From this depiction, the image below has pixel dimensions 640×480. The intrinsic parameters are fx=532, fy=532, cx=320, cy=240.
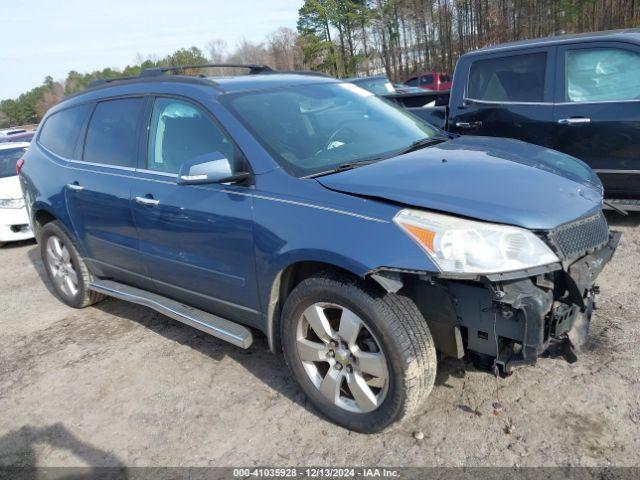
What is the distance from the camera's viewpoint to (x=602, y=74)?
17.4 feet

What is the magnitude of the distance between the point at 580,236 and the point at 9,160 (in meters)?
8.95

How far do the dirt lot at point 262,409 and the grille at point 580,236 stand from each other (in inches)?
34.3

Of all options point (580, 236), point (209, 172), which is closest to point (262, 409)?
point (209, 172)

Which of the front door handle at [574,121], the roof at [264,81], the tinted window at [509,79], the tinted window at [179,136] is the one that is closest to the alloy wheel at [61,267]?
the tinted window at [179,136]

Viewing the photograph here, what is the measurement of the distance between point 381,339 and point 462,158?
1195 mm

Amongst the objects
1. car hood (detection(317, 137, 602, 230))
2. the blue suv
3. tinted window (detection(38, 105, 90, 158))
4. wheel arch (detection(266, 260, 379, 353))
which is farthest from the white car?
car hood (detection(317, 137, 602, 230))

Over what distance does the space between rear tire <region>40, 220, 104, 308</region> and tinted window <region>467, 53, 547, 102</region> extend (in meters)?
4.57

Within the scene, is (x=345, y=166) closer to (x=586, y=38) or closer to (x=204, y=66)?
(x=204, y=66)

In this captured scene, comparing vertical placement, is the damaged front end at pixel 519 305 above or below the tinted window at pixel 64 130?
below

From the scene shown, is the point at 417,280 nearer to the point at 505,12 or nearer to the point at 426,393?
the point at 426,393

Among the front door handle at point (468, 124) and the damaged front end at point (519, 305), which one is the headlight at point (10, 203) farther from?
the damaged front end at point (519, 305)

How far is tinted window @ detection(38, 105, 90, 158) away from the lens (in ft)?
14.8

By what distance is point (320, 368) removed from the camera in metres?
2.98

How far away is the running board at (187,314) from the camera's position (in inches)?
124
